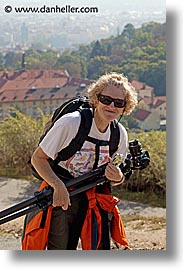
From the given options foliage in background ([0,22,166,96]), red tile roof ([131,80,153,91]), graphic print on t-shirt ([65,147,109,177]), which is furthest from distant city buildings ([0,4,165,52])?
graphic print on t-shirt ([65,147,109,177])

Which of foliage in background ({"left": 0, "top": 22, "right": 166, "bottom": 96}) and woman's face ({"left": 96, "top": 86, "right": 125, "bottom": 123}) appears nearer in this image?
woman's face ({"left": 96, "top": 86, "right": 125, "bottom": 123})

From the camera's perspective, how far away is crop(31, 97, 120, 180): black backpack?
5.46 ft

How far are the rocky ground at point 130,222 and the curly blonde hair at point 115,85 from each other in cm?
41

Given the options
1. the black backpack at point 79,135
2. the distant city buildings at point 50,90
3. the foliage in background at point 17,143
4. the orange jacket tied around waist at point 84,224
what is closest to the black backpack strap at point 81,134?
the black backpack at point 79,135

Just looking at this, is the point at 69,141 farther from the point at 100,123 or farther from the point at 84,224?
the point at 84,224

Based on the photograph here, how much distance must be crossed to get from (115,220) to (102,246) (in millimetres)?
78

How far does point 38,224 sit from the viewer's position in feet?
5.77

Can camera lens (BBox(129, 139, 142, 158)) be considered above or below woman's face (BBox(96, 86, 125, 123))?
below

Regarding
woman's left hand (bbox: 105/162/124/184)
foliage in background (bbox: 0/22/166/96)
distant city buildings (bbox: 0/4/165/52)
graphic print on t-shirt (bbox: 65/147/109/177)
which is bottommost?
woman's left hand (bbox: 105/162/124/184)

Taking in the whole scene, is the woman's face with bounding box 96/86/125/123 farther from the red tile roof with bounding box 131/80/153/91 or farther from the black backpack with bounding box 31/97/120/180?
the red tile roof with bounding box 131/80/153/91

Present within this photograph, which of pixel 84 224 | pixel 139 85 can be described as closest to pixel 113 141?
pixel 84 224

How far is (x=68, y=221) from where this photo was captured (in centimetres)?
177

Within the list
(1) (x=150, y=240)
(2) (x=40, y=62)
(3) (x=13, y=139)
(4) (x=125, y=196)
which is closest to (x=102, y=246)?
(1) (x=150, y=240)
